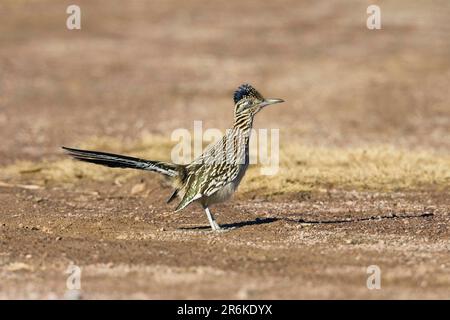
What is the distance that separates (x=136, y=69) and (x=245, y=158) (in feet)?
53.9

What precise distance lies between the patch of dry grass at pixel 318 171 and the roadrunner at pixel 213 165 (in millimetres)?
2618

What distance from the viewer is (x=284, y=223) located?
937 cm

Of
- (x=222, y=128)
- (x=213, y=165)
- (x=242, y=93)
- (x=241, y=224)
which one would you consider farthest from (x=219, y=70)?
(x=213, y=165)

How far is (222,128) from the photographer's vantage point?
18.0 m

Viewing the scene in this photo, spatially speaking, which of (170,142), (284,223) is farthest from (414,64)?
(284,223)

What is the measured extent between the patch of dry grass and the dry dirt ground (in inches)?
1.4

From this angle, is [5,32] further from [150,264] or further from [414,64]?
[150,264]

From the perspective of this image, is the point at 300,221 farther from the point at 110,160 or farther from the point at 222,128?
the point at 222,128

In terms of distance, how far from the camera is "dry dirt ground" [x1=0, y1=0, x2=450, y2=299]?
7387 mm

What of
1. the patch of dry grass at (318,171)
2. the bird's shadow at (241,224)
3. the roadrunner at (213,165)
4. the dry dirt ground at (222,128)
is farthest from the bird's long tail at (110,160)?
the patch of dry grass at (318,171)

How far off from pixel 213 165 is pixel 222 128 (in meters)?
9.08

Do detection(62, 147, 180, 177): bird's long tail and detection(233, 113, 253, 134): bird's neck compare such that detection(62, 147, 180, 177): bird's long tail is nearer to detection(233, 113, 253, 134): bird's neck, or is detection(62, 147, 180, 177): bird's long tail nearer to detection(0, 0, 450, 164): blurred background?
detection(233, 113, 253, 134): bird's neck

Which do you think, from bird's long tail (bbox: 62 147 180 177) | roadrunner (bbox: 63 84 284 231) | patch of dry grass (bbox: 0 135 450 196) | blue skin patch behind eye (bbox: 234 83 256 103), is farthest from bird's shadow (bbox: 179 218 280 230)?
patch of dry grass (bbox: 0 135 450 196)
